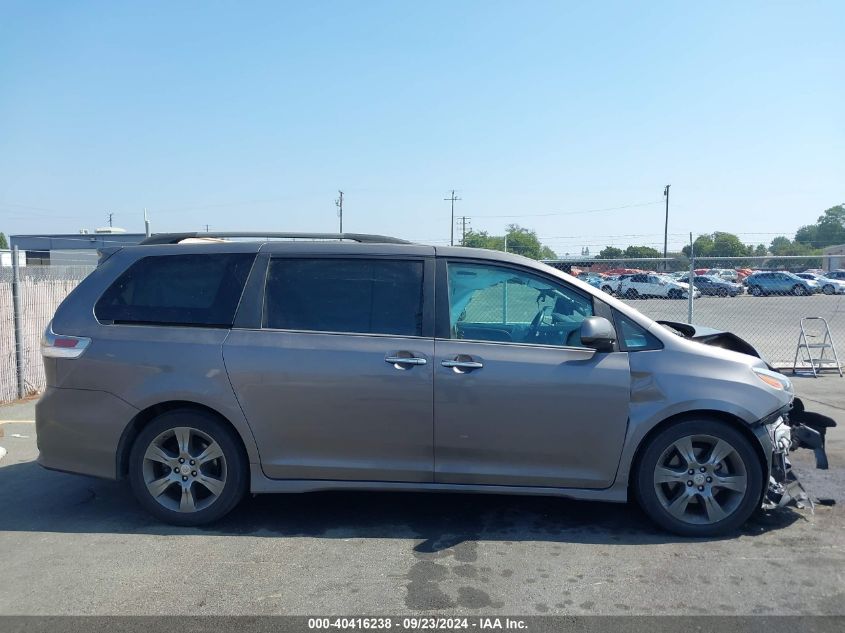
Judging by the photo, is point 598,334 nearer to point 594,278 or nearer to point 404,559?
point 404,559

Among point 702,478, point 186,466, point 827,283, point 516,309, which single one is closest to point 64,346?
point 186,466

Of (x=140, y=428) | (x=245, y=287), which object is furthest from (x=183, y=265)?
(x=140, y=428)

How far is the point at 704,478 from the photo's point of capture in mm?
4445

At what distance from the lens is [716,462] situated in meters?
4.44

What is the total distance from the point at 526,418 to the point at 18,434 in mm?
5618

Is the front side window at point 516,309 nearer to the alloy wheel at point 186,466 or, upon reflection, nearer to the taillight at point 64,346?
the alloy wheel at point 186,466

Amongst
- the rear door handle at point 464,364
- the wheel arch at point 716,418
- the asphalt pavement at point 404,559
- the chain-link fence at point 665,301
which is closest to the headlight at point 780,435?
the wheel arch at point 716,418

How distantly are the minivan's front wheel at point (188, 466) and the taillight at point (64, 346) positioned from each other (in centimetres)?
71

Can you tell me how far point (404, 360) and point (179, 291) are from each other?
1.68 metres

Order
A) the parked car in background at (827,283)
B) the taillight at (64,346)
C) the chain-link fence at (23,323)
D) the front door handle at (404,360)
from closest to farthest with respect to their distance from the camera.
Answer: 1. the front door handle at (404,360)
2. the taillight at (64,346)
3. the chain-link fence at (23,323)
4. the parked car in background at (827,283)

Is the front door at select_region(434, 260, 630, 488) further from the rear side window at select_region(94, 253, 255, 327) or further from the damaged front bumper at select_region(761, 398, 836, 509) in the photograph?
the rear side window at select_region(94, 253, 255, 327)

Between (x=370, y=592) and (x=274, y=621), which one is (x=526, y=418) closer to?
(x=370, y=592)

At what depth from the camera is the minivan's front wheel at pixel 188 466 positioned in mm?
4570

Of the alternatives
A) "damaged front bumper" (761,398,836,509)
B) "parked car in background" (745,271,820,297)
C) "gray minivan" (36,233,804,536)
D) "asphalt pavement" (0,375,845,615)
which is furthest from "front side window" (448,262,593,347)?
"parked car in background" (745,271,820,297)
